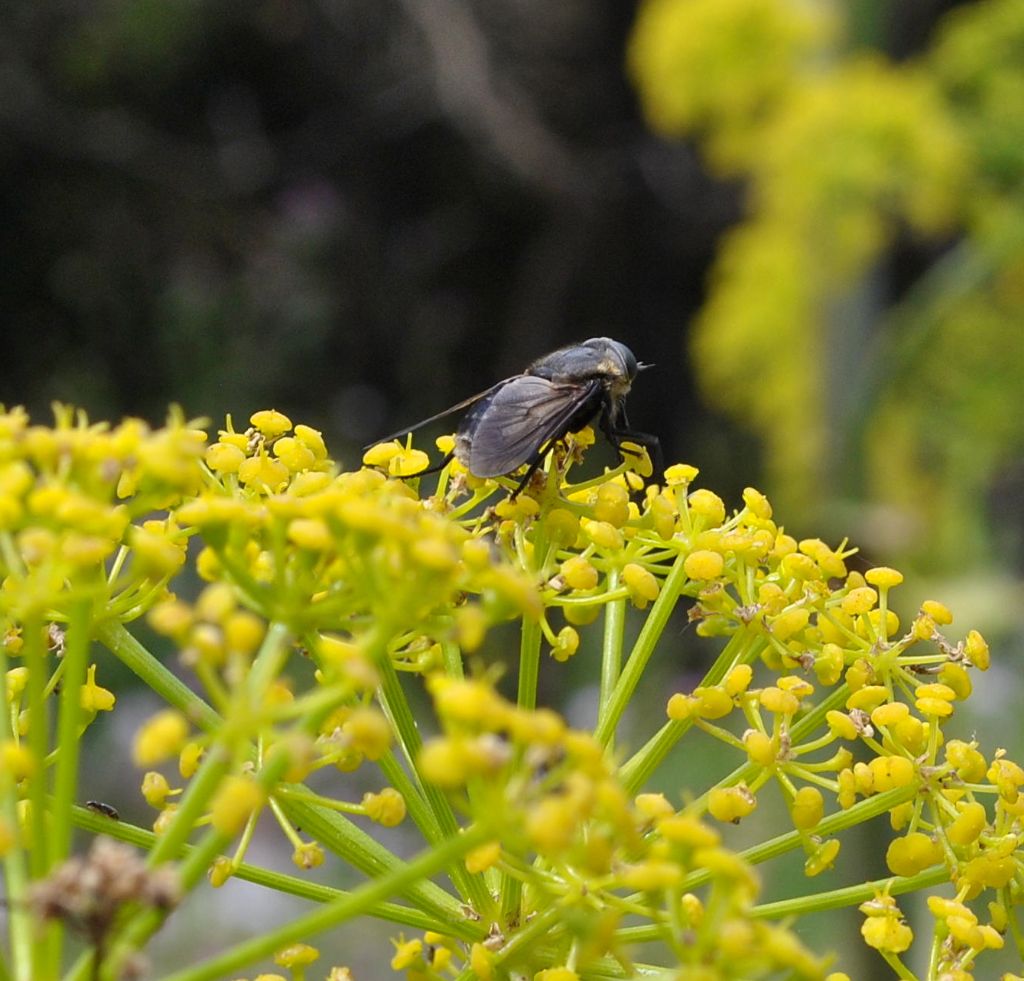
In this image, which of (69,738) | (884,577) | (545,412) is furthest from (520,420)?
(69,738)

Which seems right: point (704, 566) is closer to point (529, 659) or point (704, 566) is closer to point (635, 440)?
point (529, 659)

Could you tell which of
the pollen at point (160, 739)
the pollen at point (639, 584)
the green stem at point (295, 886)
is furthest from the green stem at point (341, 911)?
the pollen at point (639, 584)

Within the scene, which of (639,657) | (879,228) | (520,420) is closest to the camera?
(639,657)

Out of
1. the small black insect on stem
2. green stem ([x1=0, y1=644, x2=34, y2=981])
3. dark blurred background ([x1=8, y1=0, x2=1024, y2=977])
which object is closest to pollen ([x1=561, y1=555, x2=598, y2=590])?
the small black insect on stem

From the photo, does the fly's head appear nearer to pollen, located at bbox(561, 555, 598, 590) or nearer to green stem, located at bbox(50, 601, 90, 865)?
pollen, located at bbox(561, 555, 598, 590)

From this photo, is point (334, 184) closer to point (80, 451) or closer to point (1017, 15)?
point (1017, 15)

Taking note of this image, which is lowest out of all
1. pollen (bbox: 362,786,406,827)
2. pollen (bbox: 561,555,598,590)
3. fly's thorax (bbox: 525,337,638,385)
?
pollen (bbox: 362,786,406,827)
